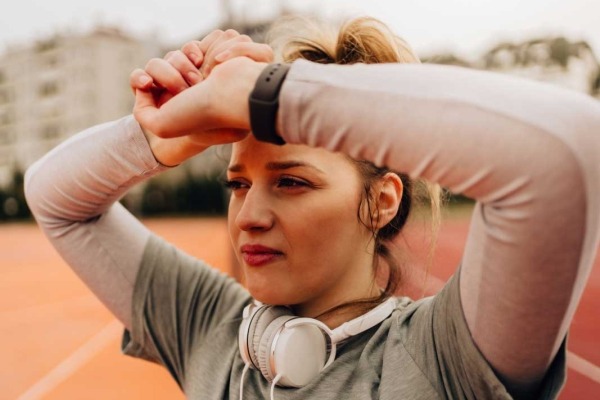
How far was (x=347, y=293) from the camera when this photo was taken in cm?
122

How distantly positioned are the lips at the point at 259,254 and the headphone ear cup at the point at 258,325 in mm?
87

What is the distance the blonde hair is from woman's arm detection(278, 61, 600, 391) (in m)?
0.40

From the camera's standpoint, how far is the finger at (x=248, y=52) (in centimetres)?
95

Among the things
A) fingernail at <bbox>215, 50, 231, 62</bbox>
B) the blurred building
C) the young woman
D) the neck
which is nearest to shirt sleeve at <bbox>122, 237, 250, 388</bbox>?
the young woman

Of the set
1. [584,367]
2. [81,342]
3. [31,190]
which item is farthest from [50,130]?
[31,190]

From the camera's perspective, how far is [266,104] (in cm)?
81

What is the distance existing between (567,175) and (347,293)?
58 centimetres

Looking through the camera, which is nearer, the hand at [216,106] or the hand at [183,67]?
the hand at [216,106]

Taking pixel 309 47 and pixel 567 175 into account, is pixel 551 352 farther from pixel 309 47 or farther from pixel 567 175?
pixel 309 47

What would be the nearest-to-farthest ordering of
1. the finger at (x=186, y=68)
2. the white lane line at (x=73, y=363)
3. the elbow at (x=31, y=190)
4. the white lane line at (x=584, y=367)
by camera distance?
the finger at (x=186, y=68)
the elbow at (x=31, y=190)
the white lane line at (x=584, y=367)
the white lane line at (x=73, y=363)

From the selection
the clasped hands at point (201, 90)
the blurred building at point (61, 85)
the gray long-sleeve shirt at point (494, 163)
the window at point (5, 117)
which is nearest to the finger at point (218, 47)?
the clasped hands at point (201, 90)

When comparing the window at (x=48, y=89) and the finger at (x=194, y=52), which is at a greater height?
the finger at (x=194, y=52)

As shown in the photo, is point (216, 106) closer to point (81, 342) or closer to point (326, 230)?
point (326, 230)

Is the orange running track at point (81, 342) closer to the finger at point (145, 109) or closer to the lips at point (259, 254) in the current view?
the lips at point (259, 254)
